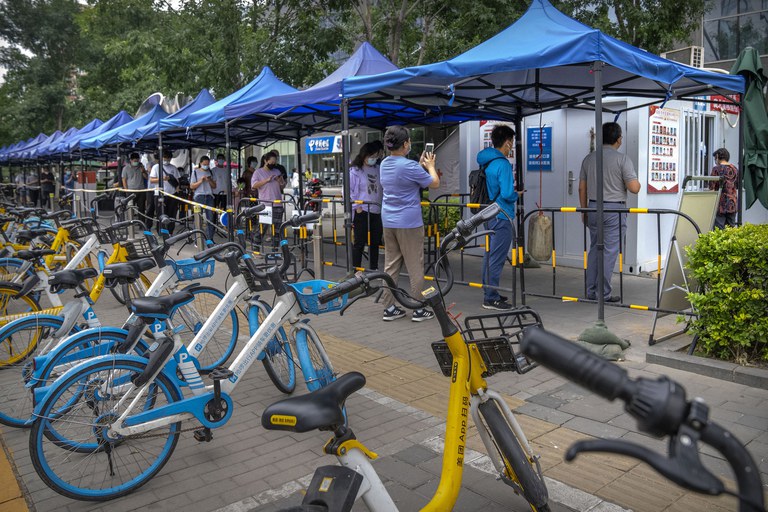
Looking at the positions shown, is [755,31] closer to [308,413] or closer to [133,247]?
[133,247]

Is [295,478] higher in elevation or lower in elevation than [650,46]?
lower

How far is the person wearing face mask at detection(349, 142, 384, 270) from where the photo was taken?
30.6 ft

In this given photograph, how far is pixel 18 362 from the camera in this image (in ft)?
18.5

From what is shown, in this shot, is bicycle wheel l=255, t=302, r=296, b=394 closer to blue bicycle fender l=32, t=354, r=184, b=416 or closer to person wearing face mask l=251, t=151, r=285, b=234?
blue bicycle fender l=32, t=354, r=184, b=416

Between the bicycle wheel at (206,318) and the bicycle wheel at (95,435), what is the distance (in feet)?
5.64

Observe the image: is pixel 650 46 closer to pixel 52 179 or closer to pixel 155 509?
pixel 155 509

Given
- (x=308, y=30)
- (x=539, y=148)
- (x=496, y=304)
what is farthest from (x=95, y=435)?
(x=308, y=30)

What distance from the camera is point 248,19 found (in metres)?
16.8

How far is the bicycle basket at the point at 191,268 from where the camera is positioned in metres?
5.51

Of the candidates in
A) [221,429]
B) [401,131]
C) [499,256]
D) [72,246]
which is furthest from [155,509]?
[72,246]

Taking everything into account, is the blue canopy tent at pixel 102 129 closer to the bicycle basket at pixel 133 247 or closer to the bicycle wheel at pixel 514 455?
the bicycle basket at pixel 133 247

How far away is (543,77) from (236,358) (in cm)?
590

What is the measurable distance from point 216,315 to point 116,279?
2.33ft

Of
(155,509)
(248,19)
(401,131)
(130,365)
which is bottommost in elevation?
(155,509)
